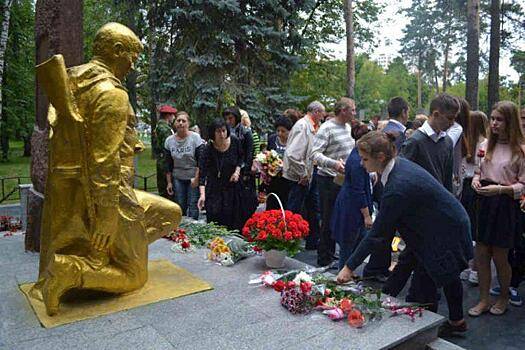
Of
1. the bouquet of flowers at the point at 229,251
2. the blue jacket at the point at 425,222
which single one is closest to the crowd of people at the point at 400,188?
the blue jacket at the point at 425,222

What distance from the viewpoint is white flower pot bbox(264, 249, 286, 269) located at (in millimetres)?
4520

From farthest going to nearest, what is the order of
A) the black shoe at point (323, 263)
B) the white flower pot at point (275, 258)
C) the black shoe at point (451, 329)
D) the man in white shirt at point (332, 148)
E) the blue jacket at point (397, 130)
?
the black shoe at point (323, 263) → the man in white shirt at point (332, 148) → the blue jacket at point (397, 130) → the white flower pot at point (275, 258) → the black shoe at point (451, 329)

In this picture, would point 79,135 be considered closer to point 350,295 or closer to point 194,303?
point 194,303

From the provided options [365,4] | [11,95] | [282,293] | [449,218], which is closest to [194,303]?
[282,293]

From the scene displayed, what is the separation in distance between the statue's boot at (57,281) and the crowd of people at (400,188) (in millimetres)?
1998

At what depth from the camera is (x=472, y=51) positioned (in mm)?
13359

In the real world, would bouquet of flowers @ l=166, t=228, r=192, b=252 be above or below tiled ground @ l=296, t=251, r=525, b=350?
above

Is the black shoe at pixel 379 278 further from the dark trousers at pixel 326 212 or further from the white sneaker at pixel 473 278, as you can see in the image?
the white sneaker at pixel 473 278

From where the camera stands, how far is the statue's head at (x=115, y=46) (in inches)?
141

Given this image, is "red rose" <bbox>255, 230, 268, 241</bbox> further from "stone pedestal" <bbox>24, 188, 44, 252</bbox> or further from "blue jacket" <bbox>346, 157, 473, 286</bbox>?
"stone pedestal" <bbox>24, 188, 44, 252</bbox>

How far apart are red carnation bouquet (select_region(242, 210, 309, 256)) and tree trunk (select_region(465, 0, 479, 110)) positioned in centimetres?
1109

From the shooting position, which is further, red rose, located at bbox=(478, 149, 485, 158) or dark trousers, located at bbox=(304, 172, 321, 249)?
dark trousers, located at bbox=(304, 172, 321, 249)

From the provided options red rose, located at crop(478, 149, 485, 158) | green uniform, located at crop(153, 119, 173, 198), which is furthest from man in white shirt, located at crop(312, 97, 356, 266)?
green uniform, located at crop(153, 119, 173, 198)

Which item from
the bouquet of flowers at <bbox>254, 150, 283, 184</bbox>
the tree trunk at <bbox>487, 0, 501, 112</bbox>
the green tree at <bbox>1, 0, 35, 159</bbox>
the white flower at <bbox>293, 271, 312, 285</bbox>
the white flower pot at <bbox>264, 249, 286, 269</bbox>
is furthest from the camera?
the green tree at <bbox>1, 0, 35, 159</bbox>
